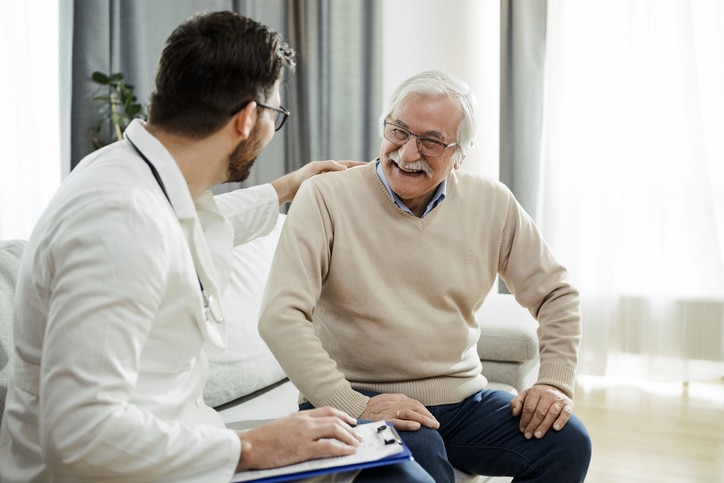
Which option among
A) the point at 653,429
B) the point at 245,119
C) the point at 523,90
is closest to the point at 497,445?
the point at 245,119

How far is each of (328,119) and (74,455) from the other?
131 inches

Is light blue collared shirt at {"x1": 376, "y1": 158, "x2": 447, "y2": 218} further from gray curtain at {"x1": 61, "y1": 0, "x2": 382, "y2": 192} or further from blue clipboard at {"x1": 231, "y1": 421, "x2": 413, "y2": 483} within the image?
gray curtain at {"x1": 61, "y1": 0, "x2": 382, "y2": 192}

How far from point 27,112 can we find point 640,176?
2.78 m

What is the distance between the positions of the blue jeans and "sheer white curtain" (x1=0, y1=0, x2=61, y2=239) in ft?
6.59

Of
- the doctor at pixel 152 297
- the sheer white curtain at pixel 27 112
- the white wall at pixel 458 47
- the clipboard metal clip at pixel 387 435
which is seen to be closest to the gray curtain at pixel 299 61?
the sheer white curtain at pixel 27 112

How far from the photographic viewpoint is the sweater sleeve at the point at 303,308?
1.59 m

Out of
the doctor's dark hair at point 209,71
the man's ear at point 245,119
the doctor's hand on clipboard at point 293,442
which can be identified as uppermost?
the doctor's dark hair at point 209,71

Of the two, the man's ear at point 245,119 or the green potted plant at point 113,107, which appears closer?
the man's ear at point 245,119

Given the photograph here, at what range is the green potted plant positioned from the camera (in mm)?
3318

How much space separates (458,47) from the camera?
3387mm

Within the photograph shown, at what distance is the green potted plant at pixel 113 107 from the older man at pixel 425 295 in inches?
72.1

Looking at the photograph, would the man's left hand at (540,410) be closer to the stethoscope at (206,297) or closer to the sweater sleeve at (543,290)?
the sweater sleeve at (543,290)

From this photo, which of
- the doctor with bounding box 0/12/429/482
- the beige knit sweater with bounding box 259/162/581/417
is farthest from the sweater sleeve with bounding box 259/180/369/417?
the doctor with bounding box 0/12/429/482

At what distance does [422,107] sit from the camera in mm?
1802
